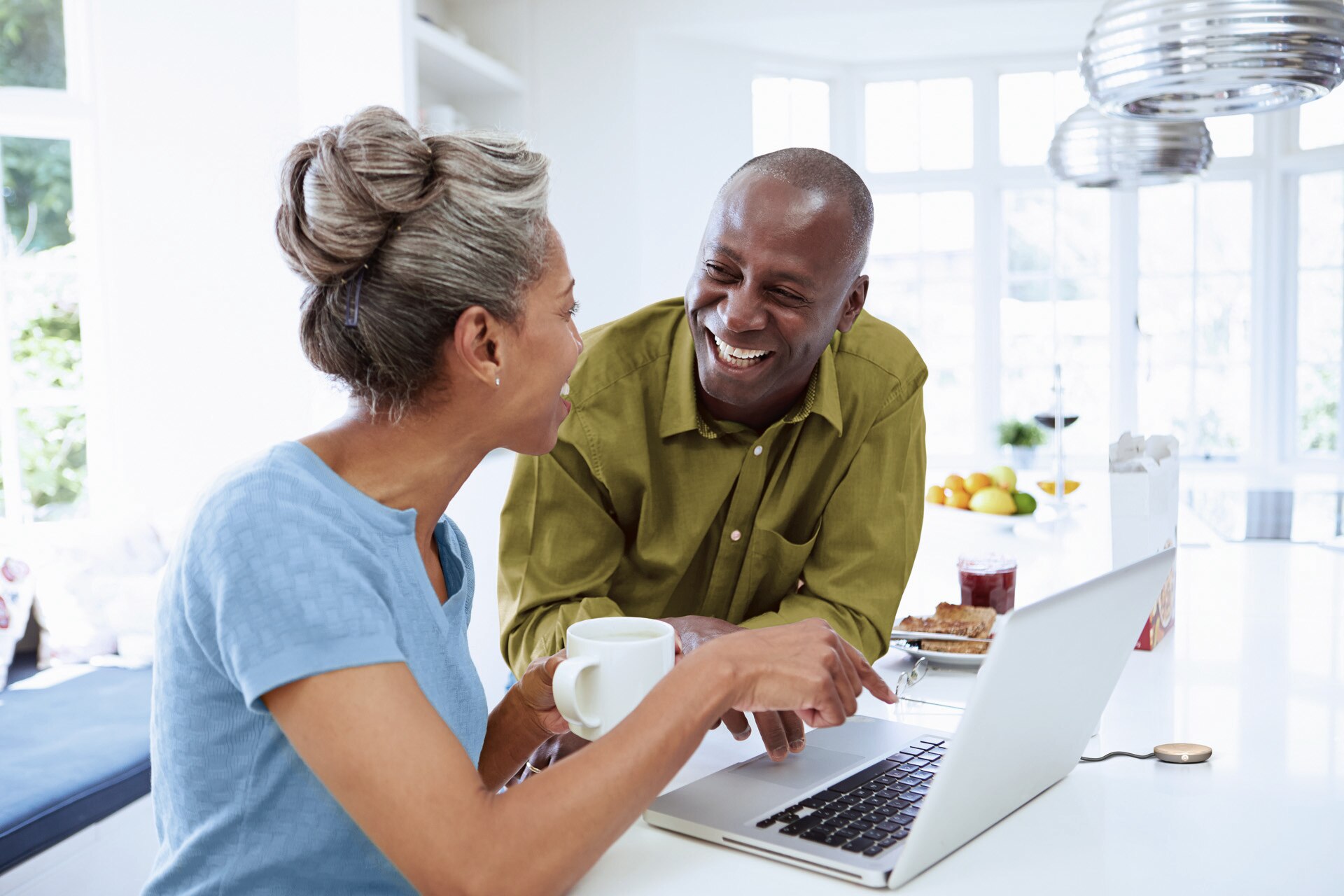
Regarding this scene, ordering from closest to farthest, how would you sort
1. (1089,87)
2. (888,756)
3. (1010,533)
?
(888,756) → (1089,87) → (1010,533)

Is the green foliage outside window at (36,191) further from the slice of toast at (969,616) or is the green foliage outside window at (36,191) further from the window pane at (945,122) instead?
the window pane at (945,122)

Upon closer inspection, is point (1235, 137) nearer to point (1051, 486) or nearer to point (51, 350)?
point (1051, 486)

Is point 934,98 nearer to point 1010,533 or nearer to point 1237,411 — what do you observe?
point 1237,411

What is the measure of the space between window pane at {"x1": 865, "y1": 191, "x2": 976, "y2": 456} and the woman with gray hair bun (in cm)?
503

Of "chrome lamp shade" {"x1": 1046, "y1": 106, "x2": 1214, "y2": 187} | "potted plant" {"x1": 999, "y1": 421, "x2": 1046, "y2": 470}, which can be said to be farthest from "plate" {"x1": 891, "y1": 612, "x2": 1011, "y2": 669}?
"potted plant" {"x1": 999, "y1": 421, "x2": 1046, "y2": 470}

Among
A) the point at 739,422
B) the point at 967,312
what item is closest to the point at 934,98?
the point at 967,312

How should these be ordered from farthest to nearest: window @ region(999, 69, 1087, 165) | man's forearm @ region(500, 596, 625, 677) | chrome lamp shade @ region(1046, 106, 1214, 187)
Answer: window @ region(999, 69, 1087, 165) → chrome lamp shade @ region(1046, 106, 1214, 187) → man's forearm @ region(500, 596, 625, 677)

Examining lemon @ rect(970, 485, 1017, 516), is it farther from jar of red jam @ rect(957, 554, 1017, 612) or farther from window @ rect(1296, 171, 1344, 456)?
window @ rect(1296, 171, 1344, 456)

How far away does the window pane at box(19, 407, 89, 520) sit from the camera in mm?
3650

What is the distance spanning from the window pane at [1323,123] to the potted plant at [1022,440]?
1.85 m

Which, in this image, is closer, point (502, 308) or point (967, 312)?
point (502, 308)

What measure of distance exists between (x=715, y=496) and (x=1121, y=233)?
4.76m

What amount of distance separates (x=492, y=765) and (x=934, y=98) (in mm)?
5379

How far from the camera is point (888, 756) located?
118cm
